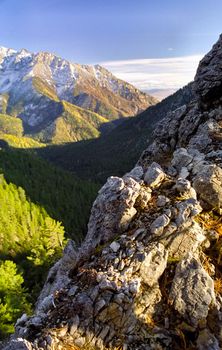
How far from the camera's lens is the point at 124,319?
13734 mm

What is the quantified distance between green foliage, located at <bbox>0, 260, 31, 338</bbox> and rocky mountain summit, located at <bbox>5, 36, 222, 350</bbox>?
148 ft

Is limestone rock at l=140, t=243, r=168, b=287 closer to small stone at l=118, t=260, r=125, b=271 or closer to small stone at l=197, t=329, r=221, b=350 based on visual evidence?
small stone at l=118, t=260, r=125, b=271

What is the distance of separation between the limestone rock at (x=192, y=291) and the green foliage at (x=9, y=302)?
4908 centimetres

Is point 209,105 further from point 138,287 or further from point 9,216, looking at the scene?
point 9,216

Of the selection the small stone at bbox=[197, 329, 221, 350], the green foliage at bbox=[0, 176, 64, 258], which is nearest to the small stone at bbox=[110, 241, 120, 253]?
the small stone at bbox=[197, 329, 221, 350]

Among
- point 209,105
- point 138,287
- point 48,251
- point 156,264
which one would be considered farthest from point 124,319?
point 48,251

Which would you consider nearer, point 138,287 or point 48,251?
point 138,287

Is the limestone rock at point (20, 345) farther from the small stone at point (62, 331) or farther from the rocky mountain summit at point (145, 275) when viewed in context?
the small stone at point (62, 331)

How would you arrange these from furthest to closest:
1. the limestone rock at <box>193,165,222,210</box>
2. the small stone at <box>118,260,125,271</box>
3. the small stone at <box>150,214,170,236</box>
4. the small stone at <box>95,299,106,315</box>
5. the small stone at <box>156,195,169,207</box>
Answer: the limestone rock at <box>193,165,222,210</box>
the small stone at <box>156,195,169,207</box>
the small stone at <box>150,214,170,236</box>
the small stone at <box>118,260,125,271</box>
the small stone at <box>95,299,106,315</box>

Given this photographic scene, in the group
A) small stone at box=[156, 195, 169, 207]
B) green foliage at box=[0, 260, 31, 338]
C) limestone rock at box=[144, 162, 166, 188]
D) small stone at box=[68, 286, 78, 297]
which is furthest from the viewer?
green foliage at box=[0, 260, 31, 338]

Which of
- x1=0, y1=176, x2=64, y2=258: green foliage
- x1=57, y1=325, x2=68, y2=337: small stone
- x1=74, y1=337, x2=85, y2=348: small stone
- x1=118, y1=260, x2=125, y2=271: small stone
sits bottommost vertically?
x1=0, y1=176, x2=64, y2=258: green foliage

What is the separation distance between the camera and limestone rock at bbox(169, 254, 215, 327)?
45.7 feet

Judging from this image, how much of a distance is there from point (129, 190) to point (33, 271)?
276 feet

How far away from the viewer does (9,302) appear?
201 feet
